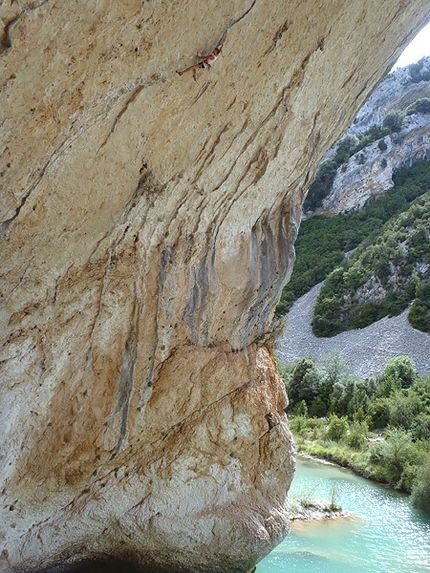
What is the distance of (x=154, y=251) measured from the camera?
866 centimetres

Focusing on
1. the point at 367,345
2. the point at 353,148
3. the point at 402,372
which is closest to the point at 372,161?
the point at 353,148

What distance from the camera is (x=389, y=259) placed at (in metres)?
61.5

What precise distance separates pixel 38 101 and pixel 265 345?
7.47 metres

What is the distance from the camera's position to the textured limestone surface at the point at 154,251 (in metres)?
6.52

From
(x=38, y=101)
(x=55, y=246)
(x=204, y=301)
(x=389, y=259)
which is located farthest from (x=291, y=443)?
(x=389, y=259)

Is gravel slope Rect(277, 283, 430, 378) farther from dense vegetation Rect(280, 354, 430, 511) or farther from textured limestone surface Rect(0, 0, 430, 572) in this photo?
textured limestone surface Rect(0, 0, 430, 572)

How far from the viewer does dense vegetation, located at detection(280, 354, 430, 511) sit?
19516mm

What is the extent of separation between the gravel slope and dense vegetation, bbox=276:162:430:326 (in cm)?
1125

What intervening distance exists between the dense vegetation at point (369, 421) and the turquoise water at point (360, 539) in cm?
138

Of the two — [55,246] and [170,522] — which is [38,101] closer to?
[55,246]

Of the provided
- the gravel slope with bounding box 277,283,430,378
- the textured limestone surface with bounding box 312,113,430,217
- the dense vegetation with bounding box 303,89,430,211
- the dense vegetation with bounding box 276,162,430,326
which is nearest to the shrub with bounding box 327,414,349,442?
the gravel slope with bounding box 277,283,430,378

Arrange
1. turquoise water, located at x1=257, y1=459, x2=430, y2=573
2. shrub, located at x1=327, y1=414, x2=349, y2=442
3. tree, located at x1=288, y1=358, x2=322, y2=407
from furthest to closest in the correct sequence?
1. tree, located at x1=288, y1=358, x2=322, y2=407
2. shrub, located at x1=327, y1=414, x2=349, y2=442
3. turquoise water, located at x1=257, y1=459, x2=430, y2=573

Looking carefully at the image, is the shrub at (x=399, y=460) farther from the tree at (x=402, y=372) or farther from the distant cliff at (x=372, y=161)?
the distant cliff at (x=372, y=161)

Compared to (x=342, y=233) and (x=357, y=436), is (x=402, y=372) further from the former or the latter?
(x=342, y=233)
